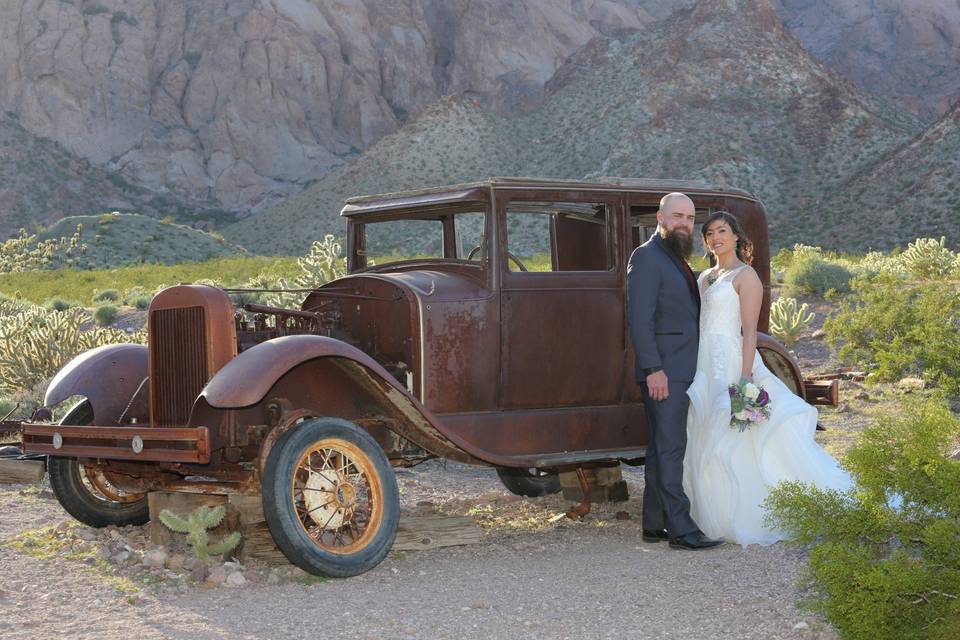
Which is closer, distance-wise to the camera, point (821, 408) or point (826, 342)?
point (821, 408)

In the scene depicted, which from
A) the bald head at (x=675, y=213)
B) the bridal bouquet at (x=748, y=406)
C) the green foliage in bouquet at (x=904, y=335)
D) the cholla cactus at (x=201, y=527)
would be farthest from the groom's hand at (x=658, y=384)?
the green foliage in bouquet at (x=904, y=335)

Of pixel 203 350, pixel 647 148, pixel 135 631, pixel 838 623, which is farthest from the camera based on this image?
pixel 647 148

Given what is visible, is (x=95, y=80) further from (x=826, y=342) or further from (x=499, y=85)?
(x=826, y=342)

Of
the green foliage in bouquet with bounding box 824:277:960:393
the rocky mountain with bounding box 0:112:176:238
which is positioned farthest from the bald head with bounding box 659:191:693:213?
the rocky mountain with bounding box 0:112:176:238

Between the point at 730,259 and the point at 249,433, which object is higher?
the point at 730,259

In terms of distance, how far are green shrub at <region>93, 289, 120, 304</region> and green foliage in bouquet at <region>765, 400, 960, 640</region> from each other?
75.7ft

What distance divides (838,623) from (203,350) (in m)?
3.57

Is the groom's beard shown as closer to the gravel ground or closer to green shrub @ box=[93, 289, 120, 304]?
the gravel ground

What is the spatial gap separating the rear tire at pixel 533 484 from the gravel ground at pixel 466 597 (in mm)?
1395

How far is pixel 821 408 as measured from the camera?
12617 millimetres

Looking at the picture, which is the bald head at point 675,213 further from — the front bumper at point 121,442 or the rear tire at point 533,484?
the front bumper at point 121,442

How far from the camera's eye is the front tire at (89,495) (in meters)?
7.11

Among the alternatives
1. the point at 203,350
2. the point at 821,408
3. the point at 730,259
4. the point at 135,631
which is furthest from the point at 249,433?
the point at 821,408

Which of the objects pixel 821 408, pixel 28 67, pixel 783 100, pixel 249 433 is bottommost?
pixel 821 408
